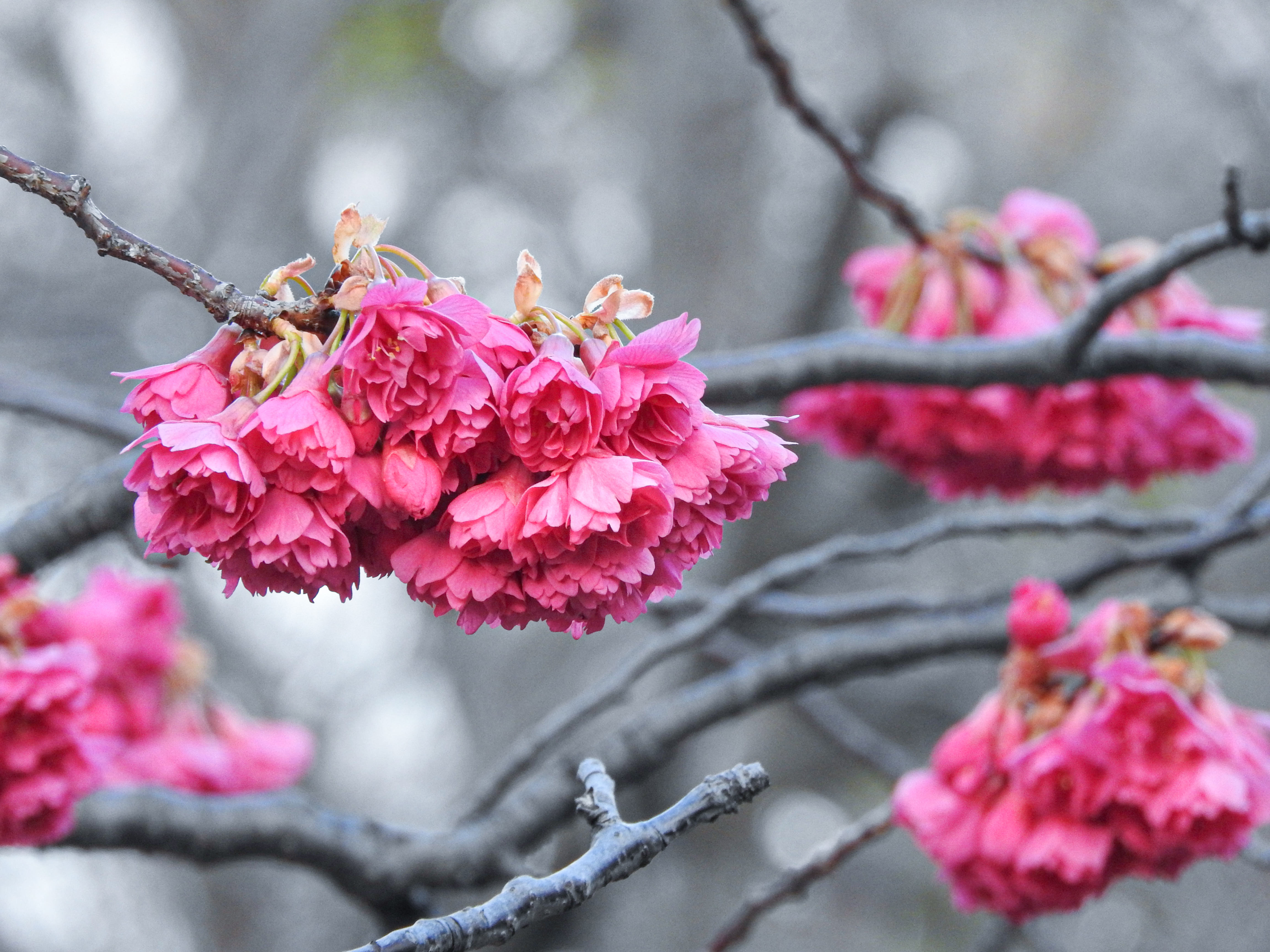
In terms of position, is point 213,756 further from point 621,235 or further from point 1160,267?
point 621,235

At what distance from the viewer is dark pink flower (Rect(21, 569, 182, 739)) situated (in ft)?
7.37

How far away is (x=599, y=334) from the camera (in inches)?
35.8

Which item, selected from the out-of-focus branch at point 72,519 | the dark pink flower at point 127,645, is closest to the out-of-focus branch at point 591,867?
the out-of-focus branch at point 72,519

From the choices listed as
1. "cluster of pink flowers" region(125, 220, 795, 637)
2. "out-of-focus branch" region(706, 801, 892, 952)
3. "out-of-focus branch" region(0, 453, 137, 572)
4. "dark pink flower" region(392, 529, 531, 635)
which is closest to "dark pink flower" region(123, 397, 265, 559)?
"cluster of pink flowers" region(125, 220, 795, 637)

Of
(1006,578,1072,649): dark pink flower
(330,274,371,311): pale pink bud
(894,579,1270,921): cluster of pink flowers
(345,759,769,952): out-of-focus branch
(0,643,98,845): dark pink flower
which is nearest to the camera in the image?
(345,759,769,952): out-of-focus branch

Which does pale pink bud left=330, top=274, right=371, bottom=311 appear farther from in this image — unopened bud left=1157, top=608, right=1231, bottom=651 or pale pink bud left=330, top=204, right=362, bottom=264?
unopened bud left=1157, top=608, right=1231, bottom=651

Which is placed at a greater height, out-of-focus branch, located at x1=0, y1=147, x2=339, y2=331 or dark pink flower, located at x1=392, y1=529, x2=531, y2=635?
out-of-focus branch, located at x1=0, y1=147, x2=339, y2=331

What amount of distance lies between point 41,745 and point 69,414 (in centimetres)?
93

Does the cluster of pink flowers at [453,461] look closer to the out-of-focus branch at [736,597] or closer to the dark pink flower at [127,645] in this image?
the out-of-focus branch at [736,597]

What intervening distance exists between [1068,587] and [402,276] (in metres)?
1.96

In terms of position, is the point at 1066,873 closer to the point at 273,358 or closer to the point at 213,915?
the point at 273,358

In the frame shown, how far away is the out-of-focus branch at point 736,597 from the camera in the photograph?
2164mm

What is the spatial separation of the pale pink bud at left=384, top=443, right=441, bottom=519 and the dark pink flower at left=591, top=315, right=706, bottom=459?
0.41 feet

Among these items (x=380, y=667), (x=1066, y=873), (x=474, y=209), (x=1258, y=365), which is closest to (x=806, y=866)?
(x=1066, y=873)
